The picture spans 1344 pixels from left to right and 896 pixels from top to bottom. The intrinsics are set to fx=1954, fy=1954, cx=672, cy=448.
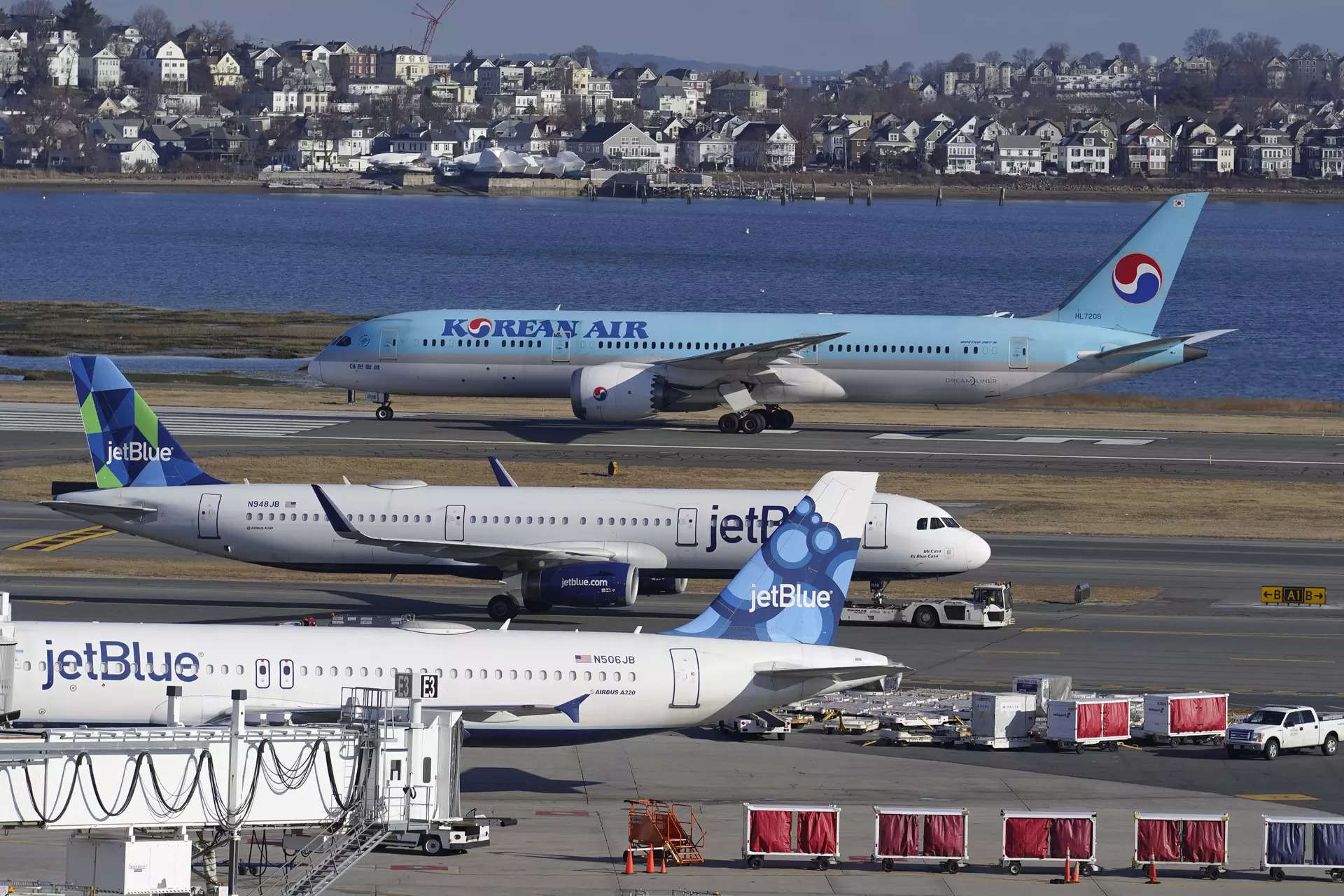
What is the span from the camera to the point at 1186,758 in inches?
1938

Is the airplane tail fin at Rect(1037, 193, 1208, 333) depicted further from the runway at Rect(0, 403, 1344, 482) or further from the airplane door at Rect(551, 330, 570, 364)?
the airplane door at Rect(551, 330, 570, 364)

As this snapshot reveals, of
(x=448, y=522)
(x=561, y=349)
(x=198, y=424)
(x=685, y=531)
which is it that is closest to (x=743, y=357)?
(x=561, y=349)

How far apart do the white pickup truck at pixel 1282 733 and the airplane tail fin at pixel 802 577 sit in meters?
11.5

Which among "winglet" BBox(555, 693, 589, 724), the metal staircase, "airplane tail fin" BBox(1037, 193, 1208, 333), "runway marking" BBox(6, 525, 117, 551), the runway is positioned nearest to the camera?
the metal staircase

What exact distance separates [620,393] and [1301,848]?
63.1m

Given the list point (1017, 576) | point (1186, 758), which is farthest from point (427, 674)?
point (1017, 576)

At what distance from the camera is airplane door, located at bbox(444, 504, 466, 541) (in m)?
62.6

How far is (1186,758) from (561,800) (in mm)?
16403

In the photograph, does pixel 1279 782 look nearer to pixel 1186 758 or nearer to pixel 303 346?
pixel 1186 758

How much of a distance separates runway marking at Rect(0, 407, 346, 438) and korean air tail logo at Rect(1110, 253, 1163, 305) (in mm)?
42157

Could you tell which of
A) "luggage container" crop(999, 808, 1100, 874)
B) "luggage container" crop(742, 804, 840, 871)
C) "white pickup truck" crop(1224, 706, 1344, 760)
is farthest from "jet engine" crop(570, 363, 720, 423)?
"luggage container" crop(999, 808, 1100, 874)

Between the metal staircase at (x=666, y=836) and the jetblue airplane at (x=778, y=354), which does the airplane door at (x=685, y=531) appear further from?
the jetblue airplane at (x=778, y=354)

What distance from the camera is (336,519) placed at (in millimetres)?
59656

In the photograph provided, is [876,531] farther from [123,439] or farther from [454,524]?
[123,439]
